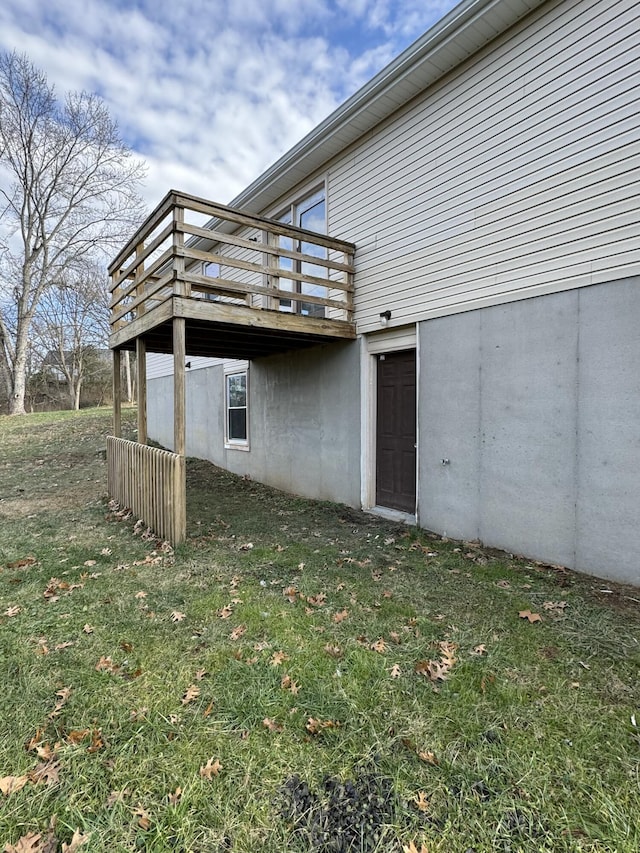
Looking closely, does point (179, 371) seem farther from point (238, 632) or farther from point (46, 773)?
point (46, 773)

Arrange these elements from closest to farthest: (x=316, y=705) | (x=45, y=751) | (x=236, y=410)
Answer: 1. (x=45, y=751)
2. (x=316, y=705)
3. (x=236, y=410)

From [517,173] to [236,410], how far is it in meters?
7.60

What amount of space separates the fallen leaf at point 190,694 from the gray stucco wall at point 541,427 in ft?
12.0

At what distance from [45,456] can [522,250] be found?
1282 centimetres

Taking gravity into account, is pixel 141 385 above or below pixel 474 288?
below

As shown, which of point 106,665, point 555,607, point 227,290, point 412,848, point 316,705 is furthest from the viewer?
point 227,290

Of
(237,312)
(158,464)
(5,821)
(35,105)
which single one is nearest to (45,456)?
(158,464)

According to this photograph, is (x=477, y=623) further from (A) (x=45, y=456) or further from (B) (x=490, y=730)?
(A) (x=45, y=456)

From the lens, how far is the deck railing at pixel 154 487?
205 inches

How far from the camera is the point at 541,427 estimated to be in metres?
4.48

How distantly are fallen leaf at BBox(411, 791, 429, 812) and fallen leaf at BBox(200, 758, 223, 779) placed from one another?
0.91m

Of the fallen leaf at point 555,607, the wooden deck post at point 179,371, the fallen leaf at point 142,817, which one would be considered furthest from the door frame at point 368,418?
the fallen leaf at point 142,817

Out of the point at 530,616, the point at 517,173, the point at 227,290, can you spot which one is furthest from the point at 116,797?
A: the point at 517,173

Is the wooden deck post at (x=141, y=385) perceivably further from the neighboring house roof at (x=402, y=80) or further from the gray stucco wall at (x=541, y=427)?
the gray stucco wall at (x=541, y=427)
